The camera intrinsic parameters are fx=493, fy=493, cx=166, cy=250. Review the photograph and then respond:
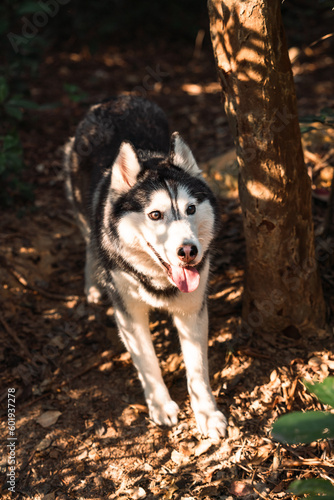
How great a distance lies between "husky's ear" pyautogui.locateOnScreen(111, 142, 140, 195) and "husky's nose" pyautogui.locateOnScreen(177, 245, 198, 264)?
0.82 meters

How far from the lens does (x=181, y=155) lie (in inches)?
145

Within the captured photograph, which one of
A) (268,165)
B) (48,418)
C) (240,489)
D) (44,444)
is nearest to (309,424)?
(240,489)

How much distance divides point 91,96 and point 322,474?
7143 millimetres

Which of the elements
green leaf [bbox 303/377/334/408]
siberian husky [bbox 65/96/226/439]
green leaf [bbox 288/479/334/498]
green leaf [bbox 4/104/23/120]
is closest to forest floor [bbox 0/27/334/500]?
siberian husky [bbox 65/96/226/439]

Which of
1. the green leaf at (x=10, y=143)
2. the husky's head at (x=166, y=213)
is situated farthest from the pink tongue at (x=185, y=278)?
the green leaf at (x=10, y=143)

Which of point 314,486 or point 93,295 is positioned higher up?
point 314,486

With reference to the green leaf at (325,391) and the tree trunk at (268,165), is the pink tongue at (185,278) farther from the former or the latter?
the green leaf at (325,391)

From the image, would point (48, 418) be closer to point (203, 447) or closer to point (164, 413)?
point (164, 413)

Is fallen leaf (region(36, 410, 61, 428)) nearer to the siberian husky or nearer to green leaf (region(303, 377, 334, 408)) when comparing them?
the siberian husky

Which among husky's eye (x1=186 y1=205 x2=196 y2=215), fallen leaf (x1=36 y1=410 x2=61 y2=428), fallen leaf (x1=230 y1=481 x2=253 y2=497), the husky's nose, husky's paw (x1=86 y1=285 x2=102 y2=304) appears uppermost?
husky's eye (x1=186 y1=205 x2=196 y2=215)

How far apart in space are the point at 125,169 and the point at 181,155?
0.43m

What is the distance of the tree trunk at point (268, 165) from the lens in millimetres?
3305
